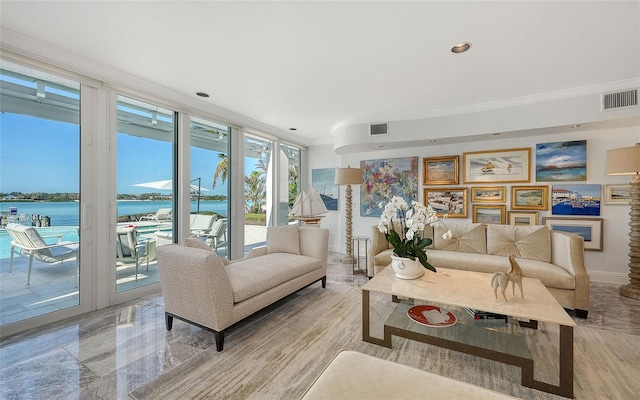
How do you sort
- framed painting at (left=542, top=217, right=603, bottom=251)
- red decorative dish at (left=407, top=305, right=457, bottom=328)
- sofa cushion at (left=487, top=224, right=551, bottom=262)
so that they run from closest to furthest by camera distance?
1. red decorative dish at (left=407, top=305, right=457, bottom=328)
2. sofa cushion at (left=487, top=224, right=551, bottom=262)
3. framed painting at (left=542, top=217, right=603, bottom=251)

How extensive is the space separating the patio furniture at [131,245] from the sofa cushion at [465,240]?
3.85m

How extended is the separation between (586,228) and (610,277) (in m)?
0.72

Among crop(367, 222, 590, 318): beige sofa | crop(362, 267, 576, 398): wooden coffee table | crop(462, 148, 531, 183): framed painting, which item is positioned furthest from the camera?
crop(462, 148, 531, 183): framed painting

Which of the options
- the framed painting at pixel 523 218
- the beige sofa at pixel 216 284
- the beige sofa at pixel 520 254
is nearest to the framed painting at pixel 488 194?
the framed painting at pixel 523 218

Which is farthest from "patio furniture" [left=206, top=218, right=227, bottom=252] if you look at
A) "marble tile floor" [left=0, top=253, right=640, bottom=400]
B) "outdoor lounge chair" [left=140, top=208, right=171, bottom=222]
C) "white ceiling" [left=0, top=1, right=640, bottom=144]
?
"white ceiling" [left=0, top=1, right=640, bottom=144]

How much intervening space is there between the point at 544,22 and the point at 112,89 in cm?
409

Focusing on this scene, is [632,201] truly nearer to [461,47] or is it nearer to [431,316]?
[461,47]

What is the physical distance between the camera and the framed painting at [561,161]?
3736 mm

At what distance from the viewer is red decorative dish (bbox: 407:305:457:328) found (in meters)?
2.04

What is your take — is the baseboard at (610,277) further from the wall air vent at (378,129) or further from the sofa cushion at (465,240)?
the wall air vent at (378,129)

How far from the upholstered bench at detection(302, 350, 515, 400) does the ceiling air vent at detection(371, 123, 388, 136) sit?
12.8 feet

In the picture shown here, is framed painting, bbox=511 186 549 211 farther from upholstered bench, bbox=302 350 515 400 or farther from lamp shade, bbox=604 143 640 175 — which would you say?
upholstered bench, bbox=302 350 515 400

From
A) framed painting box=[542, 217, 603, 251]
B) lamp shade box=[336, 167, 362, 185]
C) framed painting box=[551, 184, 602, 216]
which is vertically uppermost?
lamp shade box=[336, 167, 362, 185]

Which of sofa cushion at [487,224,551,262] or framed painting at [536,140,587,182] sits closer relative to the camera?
sofa cushion at [487,224,551,262]
